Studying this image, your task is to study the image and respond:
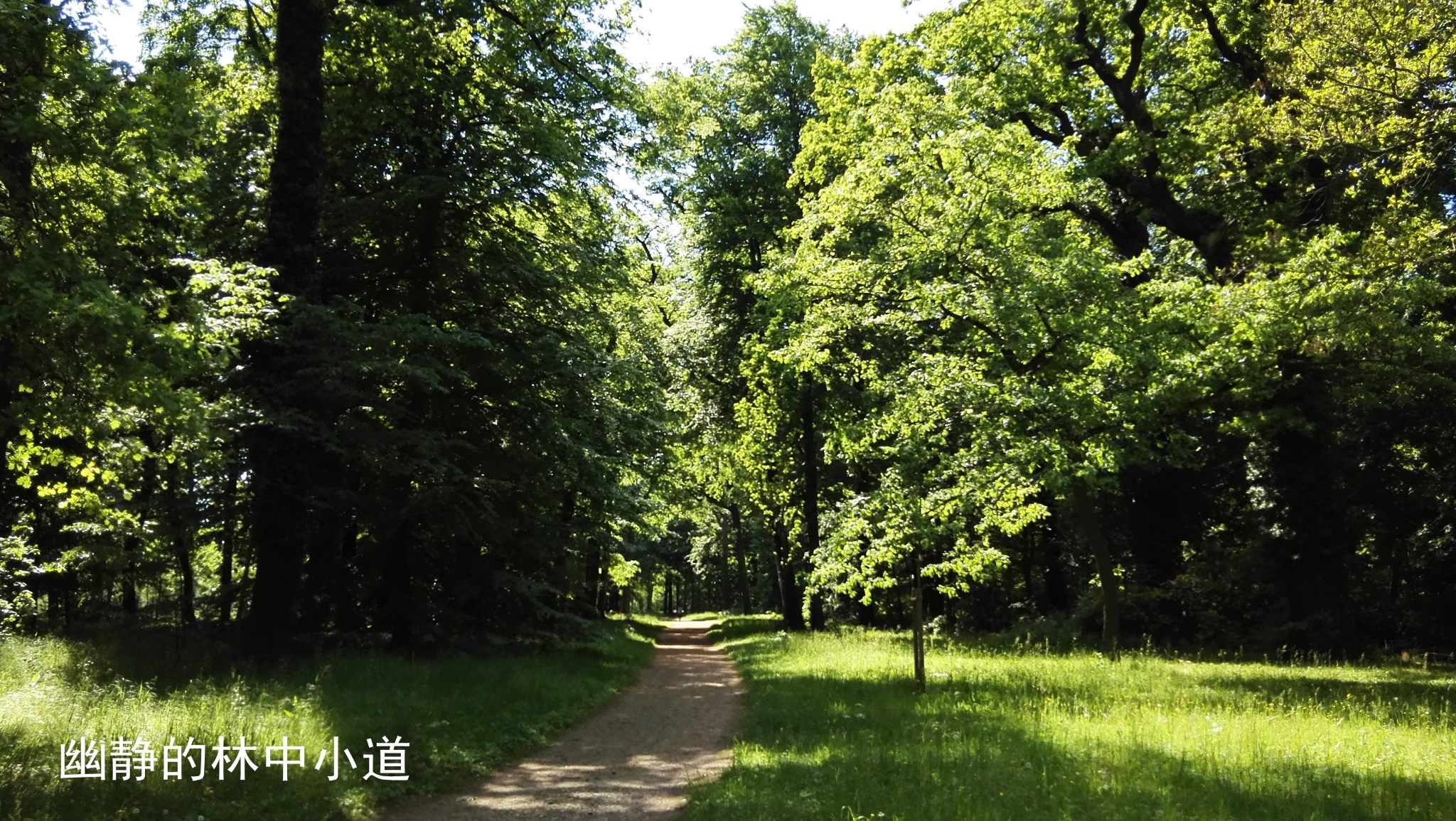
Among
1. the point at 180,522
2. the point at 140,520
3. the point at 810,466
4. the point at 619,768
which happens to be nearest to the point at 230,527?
the point at 180,522

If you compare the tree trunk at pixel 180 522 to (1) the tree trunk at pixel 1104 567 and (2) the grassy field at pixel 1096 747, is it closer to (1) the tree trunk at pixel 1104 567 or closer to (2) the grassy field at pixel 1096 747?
(2) the grassy field at pixel 1096 747

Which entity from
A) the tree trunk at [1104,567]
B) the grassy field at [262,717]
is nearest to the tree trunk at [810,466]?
the tree trunk at [1104,567]

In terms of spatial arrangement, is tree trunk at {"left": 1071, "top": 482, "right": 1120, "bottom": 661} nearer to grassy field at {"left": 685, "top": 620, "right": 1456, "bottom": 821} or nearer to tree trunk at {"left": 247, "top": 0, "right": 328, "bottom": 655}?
grassy field at {"left": 685, "top": 620, "right": 1456, "bottom": 821}

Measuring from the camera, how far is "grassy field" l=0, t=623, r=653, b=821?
679cm

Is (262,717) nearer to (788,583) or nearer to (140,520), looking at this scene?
(140,520)

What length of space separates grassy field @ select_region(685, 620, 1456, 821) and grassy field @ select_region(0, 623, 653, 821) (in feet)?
9.00

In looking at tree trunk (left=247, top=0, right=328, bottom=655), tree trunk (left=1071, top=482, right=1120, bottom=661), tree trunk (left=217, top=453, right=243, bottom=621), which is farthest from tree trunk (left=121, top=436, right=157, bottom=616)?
tree trunk (left=1071, top=482, right=1120, bottom=661)

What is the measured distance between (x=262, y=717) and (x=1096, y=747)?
7818mm

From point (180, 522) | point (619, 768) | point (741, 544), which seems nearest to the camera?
point (619, 768)

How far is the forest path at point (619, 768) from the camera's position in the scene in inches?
300

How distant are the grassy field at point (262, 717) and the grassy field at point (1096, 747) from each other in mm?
2743

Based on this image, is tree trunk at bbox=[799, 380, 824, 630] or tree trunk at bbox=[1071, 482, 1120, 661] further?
tree trunk at bbox=[799, 380, 824, 630]

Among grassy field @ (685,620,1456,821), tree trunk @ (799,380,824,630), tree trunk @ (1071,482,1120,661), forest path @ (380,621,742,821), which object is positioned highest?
tree trunk @ (799,380,824,630)

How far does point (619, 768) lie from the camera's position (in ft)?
31.0
